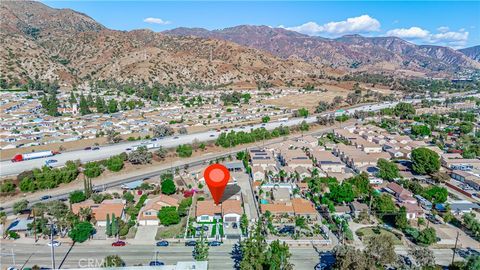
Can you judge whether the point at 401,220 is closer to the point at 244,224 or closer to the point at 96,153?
the point at 244,224

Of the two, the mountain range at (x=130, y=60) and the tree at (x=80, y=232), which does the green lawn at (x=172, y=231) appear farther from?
the mountain range at (x=130, y=60)

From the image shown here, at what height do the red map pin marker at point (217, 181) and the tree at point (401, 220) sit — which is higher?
the red map pin marker at point (217, 181)

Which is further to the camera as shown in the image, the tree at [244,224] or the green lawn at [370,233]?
the tree at [244,224]

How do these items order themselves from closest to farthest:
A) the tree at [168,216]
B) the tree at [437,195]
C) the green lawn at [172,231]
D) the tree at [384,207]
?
1. the green lawn at [172,231]
2. the tree at [168,216]
3. the tree at [384,207]
4. the tree at [437,195]

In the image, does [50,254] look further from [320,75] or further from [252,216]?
[320,75]

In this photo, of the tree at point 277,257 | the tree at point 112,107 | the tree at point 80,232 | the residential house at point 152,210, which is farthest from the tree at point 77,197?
the tree at point 112,107

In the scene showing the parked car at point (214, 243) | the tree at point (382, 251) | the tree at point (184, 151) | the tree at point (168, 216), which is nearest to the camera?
the tree at point (382, 251)

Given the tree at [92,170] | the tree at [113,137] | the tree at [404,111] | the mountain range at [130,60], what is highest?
the mountain range at [130,60]
